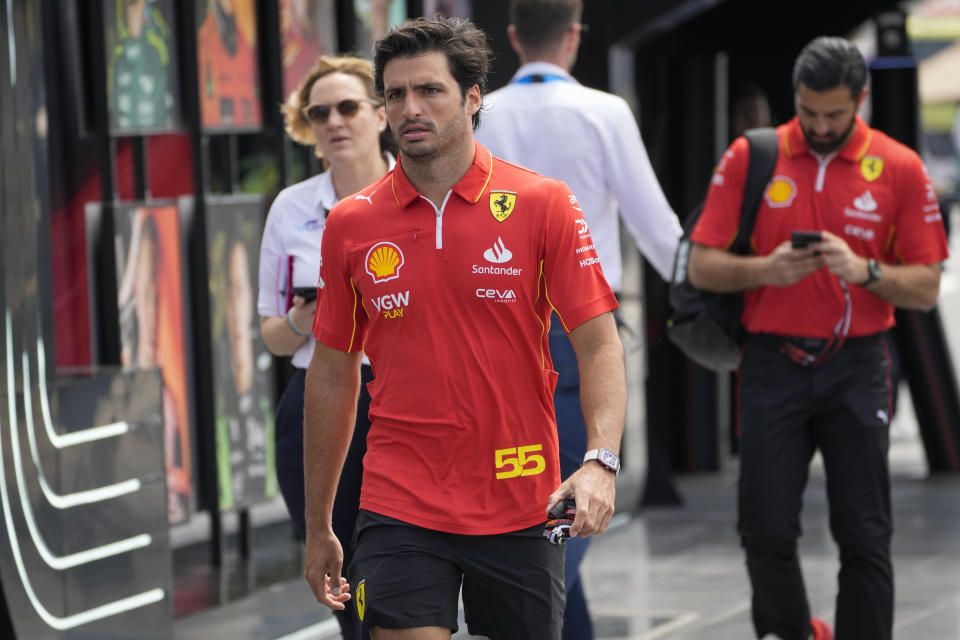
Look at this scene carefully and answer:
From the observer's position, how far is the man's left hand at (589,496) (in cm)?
344

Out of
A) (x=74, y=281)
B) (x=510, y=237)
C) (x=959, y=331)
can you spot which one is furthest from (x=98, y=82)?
(x=959, y=331)

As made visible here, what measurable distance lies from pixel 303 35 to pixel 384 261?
473 cm

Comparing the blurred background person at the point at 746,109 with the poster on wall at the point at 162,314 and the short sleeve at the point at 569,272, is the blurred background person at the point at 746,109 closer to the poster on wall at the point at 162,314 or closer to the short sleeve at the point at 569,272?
the poster on wall at the point at 162,314

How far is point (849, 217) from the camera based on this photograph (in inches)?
215

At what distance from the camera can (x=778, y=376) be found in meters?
5.50

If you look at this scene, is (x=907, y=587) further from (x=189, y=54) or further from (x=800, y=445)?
(x=189, y=54)

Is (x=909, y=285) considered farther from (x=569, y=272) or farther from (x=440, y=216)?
(x=440, y=216)

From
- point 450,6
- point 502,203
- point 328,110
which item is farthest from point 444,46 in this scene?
point 450,6

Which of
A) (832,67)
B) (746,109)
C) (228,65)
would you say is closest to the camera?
(832,67)

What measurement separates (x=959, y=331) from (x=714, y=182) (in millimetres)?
14764

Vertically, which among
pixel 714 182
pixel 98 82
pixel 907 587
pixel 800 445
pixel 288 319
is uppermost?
pixel 98 82

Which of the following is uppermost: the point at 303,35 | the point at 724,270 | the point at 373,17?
the point at 373,17

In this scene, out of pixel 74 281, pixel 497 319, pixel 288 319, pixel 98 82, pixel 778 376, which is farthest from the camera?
pixel 74 281

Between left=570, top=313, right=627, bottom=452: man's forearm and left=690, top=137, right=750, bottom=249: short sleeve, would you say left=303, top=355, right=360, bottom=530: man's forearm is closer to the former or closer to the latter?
left=570, top=313, right=627, bottom=452: man's forearm
